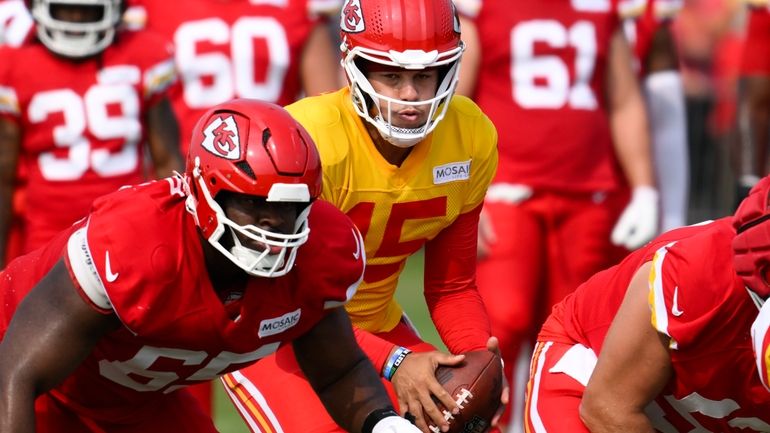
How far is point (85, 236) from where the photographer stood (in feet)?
12.8

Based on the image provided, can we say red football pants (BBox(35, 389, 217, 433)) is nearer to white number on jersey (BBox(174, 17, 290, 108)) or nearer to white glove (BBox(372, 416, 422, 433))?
white glove (BBox(372, 416, 422, 433))

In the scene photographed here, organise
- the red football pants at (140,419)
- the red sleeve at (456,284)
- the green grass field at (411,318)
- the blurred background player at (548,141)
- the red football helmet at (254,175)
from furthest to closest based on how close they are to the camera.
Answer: the green grass field at (411,318) < the blurred background player at (548,141) < the red sleeve at (456,284) < the red football pants at (140,419) < the red football helmet at (254,175)

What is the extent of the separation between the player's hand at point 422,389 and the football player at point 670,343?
0.26 meters

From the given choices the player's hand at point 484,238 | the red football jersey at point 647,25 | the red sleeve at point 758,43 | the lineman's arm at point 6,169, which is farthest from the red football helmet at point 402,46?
the red sleeve at point 758,43

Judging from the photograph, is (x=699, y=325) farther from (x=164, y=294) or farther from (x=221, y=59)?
(x=221, y=59)

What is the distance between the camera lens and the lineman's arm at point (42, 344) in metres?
3.81

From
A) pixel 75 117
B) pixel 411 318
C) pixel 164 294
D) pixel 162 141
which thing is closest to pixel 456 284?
pixel 164 294

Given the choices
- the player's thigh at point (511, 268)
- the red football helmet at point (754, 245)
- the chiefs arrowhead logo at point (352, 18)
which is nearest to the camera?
the red football helmet at point (754, 245)

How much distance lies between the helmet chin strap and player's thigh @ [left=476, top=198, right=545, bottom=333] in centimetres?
243

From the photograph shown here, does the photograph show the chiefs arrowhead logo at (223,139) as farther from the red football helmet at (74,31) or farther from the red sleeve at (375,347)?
the red football helmet at (74,31)

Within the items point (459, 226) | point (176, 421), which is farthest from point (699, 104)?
point (176, 421)

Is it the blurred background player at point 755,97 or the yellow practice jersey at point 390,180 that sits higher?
the yellow practice jersey at point 390,180

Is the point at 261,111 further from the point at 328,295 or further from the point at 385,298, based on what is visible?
the point at 385,298

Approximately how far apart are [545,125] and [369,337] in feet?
7.31
